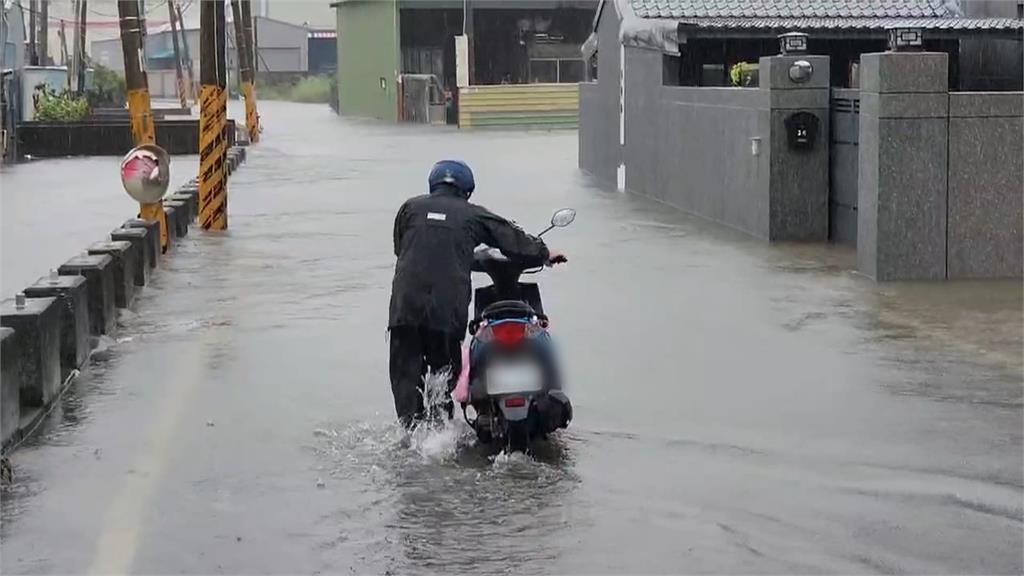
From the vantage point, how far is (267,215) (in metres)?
23.6

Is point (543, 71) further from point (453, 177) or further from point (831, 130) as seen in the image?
point (453, 177)

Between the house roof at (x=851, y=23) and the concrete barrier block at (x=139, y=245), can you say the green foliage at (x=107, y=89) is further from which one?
the concrete barrier block at (x=139, y=245)

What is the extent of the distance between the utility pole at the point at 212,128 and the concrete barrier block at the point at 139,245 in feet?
16.5

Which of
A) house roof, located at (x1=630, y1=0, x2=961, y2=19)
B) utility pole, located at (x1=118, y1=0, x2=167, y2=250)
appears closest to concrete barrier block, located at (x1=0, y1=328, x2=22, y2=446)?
utility pole, located at (x1=118, y1=0, x2=167, y2=250)

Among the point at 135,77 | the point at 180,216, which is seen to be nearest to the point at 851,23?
the point at 180,216

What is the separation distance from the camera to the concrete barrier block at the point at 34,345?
31.7 ft

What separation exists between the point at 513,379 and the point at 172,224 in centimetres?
1220

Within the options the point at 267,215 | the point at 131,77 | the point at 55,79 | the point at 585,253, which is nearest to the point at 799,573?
the point at 585,253

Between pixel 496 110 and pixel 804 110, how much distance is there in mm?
36583

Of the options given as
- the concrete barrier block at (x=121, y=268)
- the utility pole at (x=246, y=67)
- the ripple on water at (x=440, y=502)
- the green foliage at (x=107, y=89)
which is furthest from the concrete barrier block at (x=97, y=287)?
the green foliage at (x=107, y=89)

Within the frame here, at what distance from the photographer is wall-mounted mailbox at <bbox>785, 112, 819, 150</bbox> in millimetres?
17984

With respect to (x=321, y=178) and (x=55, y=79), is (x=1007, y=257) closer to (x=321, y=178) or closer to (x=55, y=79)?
(x=321, y=178)

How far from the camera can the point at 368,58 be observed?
67438mm

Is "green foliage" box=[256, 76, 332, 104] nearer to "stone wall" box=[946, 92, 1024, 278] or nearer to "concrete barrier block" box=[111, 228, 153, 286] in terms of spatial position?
"concrete barrier block" box=[111, 228, 153, 286]
